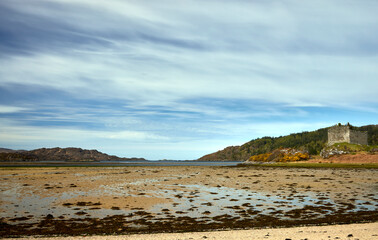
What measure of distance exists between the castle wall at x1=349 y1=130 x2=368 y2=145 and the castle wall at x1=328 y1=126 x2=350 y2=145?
52.0 inches

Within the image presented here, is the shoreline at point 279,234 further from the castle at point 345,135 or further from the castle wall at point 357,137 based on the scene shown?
the castle wall at point 357,137

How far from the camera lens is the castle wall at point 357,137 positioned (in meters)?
92.1

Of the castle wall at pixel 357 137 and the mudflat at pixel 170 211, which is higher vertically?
the castle wall at pixel 357 137

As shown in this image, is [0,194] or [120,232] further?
[0,194]

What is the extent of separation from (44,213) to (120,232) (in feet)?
25.9

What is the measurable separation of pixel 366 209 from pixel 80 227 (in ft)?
57.5

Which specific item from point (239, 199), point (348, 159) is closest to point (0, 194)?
point (239, 199)

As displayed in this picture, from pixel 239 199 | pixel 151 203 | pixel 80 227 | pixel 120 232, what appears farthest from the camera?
pixel 239 199

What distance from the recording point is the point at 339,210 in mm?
18031

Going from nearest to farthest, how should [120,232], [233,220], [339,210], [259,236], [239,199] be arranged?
[259,236] → [120,232] → [233,220] → [339,210] → [239,199]

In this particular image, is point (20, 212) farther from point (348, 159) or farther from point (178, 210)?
point (348, 159)

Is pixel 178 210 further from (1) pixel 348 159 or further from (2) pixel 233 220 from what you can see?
(1) pixel 348 159

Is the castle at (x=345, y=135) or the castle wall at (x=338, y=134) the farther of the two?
the castle wall at (x=338, y=134)

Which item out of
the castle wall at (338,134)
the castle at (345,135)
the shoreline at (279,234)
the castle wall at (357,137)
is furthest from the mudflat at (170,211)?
the castle wall at (338,134)
